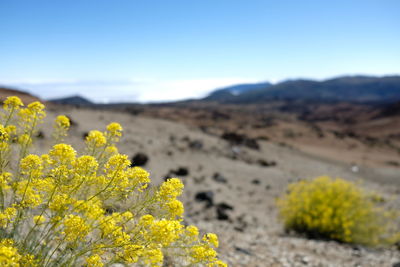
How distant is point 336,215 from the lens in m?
8.03

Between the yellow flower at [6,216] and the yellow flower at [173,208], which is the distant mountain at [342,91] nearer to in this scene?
the yellow flower at [173,208]

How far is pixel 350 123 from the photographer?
64812 mm

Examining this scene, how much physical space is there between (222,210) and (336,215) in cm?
326

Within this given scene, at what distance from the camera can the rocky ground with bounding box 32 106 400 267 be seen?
20.9 ft

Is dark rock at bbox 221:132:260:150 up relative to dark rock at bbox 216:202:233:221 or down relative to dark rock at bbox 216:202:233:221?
up

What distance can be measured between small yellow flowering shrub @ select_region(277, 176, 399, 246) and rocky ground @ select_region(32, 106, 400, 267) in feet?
1.38

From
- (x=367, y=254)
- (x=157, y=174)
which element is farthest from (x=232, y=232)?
(x=157, y=174)

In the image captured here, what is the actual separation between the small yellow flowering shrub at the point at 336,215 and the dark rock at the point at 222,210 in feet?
5.62

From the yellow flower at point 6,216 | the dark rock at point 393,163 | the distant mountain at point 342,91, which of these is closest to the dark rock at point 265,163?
the dark rock at point 393,163

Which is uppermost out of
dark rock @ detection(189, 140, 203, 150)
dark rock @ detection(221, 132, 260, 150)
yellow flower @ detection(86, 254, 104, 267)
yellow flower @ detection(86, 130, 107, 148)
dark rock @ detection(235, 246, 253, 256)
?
yellow flower @ detection(86, 130, 107, 148)

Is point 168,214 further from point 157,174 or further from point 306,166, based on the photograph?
point 306,166

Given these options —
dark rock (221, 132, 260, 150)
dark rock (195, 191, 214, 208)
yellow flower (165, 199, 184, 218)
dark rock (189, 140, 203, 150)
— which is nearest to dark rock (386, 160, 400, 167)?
dark rock (221, 132, 260, 150)

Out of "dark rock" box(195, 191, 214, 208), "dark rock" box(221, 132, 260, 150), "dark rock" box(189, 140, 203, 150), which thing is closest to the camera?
"dark rock" box(195, 191, 214, 208)

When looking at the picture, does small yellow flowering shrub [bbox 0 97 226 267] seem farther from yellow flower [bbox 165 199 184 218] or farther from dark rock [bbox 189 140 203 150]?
dark rock [bbox 189 140 203 150]
